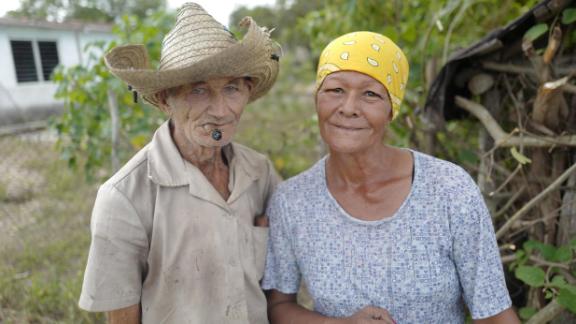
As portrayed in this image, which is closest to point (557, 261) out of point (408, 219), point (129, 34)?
point (408, 219)

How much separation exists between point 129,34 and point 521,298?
300cm

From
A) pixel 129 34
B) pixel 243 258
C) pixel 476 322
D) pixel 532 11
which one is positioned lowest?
pixel 476 322

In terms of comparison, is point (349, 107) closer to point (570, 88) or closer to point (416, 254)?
point (416, 254)

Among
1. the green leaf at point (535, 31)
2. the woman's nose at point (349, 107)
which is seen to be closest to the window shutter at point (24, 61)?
the woman's nose at point (349, 107)

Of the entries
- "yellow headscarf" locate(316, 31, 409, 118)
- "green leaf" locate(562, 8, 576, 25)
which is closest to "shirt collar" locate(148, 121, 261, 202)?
"yellow headscarf" locate(316, 31, 409, 118)

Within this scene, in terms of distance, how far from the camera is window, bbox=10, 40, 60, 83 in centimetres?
1118

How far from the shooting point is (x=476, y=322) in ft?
5.34

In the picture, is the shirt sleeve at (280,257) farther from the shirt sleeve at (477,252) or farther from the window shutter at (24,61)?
the window shutter at (24,61)

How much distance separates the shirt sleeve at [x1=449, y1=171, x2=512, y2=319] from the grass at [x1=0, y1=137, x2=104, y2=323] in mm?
2290

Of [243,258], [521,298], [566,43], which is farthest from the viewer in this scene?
[521,298]

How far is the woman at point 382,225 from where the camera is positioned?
1.55m

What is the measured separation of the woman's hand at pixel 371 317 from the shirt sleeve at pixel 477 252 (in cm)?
30

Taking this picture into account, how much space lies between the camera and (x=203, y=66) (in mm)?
1351

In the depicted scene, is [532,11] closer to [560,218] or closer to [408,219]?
[560,218]
